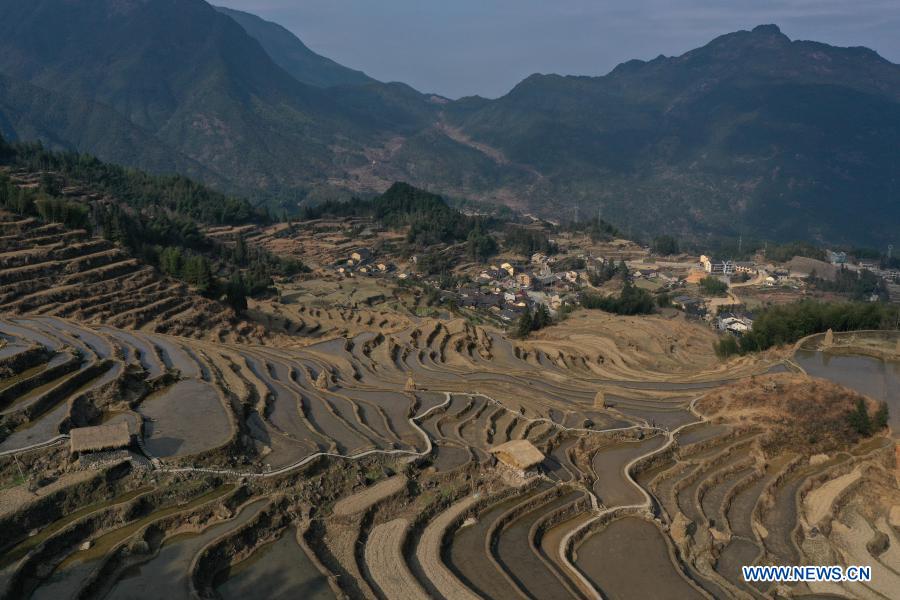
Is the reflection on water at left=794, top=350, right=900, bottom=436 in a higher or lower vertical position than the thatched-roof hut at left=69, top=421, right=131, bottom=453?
lower

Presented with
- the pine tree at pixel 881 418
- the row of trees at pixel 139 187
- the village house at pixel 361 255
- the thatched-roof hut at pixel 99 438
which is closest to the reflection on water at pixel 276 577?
the thatched-roof hut at pixel 99 438

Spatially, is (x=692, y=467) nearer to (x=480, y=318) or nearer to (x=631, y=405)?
(x=631, y=405)

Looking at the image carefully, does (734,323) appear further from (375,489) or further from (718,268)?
(375,489)

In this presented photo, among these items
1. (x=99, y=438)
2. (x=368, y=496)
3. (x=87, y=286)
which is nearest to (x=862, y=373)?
(x=368, y=496)

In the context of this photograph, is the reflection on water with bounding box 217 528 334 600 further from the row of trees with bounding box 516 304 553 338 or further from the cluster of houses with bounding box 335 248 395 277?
the cluster of houses with bounding box 335 248 395 277

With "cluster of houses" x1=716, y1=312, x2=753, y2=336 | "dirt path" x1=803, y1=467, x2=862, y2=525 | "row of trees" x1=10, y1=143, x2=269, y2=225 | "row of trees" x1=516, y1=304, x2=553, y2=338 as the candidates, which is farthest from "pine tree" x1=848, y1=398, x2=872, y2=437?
"row of trees" x1=10, y1=143, x2=269, y2=225
